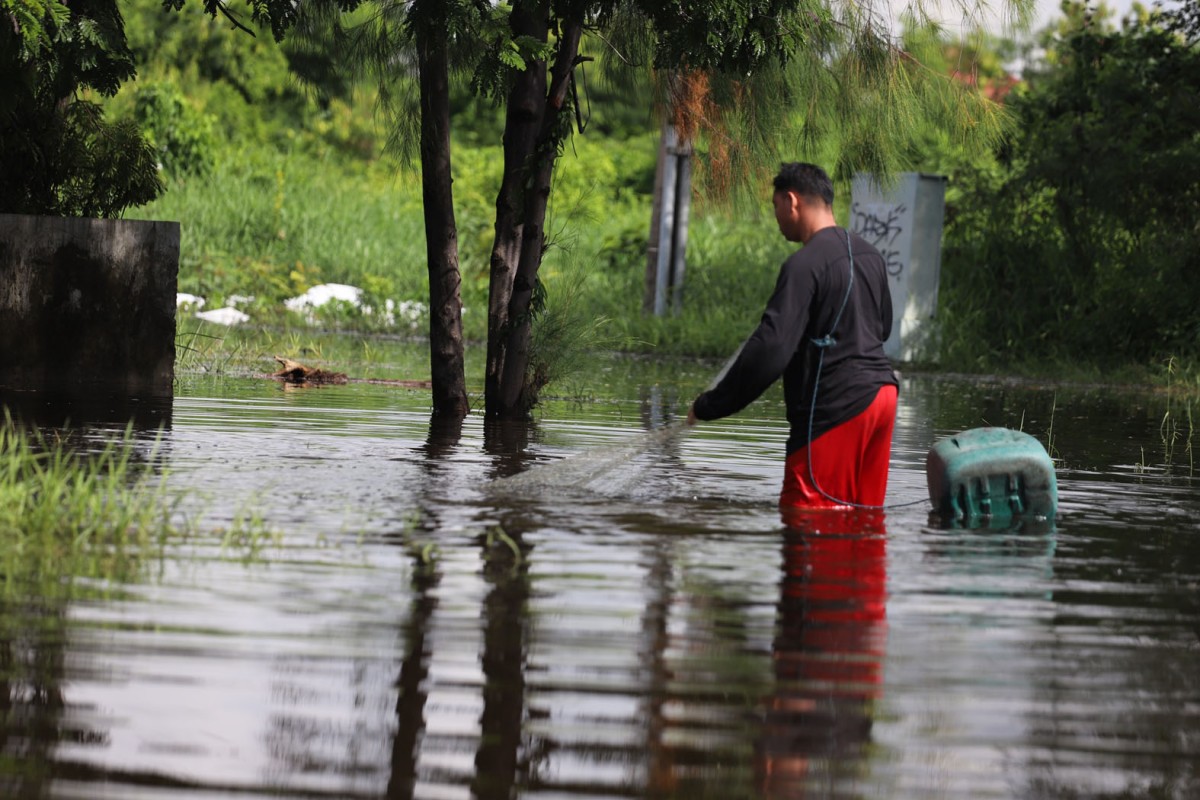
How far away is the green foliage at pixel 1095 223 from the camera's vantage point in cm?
2180

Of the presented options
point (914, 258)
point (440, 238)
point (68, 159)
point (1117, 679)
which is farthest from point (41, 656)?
point (914, 258)

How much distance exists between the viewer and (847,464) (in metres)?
7.68

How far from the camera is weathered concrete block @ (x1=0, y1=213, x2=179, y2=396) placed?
41.2 feet

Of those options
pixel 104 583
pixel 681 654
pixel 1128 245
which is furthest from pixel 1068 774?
pixel 1128 245

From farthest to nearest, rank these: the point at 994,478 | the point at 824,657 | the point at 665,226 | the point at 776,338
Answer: the point at 665,226
the point at 994,478
the point at 776,338
the point at 824,657

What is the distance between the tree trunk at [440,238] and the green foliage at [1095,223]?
34.8 feet

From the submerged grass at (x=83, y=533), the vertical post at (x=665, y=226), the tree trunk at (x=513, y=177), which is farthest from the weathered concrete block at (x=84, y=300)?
the vertical post at (x=665, y=226)

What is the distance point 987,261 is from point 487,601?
19827 mm

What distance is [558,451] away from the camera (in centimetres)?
1052

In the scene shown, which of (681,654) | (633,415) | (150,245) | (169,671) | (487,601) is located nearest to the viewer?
(169,671)

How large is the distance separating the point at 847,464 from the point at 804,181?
1.17 meters

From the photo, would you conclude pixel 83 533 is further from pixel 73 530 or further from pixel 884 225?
pixel 884 225

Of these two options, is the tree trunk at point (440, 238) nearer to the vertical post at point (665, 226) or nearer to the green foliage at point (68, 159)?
the green foliage at point (68, 159)

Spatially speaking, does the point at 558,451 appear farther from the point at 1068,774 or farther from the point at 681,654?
the point at 1068,774
